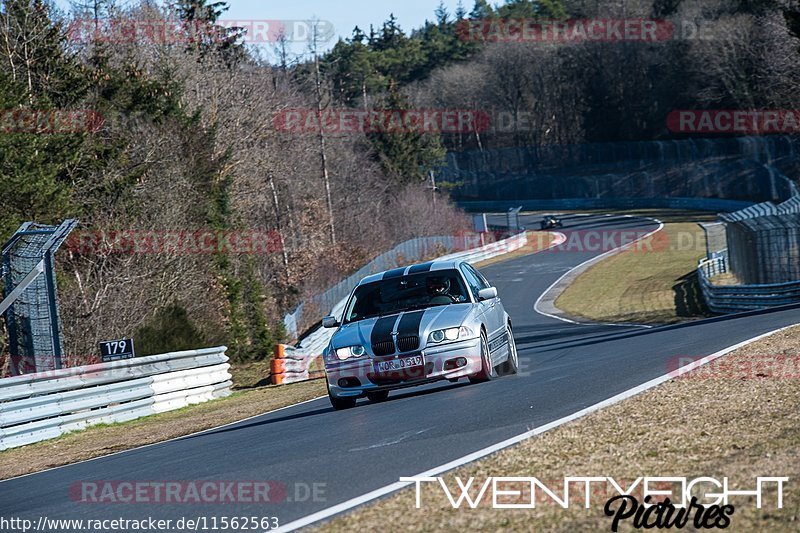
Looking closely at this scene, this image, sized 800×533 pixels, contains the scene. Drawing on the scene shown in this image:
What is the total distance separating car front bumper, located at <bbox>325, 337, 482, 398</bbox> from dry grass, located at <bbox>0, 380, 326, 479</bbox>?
244 cm

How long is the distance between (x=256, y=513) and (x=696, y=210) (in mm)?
79706

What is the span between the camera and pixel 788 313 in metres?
22.6

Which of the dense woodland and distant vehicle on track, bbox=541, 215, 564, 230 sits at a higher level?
the dense woodland

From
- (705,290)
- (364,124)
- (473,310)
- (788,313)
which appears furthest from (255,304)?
(364,124)

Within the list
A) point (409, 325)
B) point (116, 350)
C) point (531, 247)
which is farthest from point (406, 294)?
point (531, 247)

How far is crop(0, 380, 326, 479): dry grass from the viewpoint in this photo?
504 inches

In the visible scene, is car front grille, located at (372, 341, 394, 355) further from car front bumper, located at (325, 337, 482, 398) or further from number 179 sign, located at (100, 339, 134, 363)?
number 179 sign, located at (100, 339, 134, 363)

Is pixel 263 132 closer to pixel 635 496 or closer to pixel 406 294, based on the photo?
pixel 406 294

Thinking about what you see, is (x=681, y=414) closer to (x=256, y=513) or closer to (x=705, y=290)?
(x=256, y=513)

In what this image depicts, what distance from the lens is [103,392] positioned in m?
17.6

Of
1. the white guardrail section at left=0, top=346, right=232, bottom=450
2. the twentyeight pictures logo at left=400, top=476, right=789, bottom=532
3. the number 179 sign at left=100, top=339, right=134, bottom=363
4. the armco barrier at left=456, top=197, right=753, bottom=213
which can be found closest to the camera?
the twentyeight pictures logo at left=400, top=476, right=789, bottom=532

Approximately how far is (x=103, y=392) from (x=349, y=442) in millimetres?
9476

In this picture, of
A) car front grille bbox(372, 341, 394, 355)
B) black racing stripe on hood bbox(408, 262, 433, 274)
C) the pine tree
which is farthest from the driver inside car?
the pine tree

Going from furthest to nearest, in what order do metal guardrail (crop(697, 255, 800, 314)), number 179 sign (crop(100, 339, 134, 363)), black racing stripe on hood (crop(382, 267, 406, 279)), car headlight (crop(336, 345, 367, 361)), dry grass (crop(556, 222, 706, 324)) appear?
dry grass (crop(556, 222, 706, 324)) < metal guardrail (crop(697, 255, 800, 314)) < number 179 sign (crop(100, 339, 134, 363)) < black racing stripe on hood (crop(382, 267, 406, 279)) < car headlight (crop(336, 345, 367, 361))
